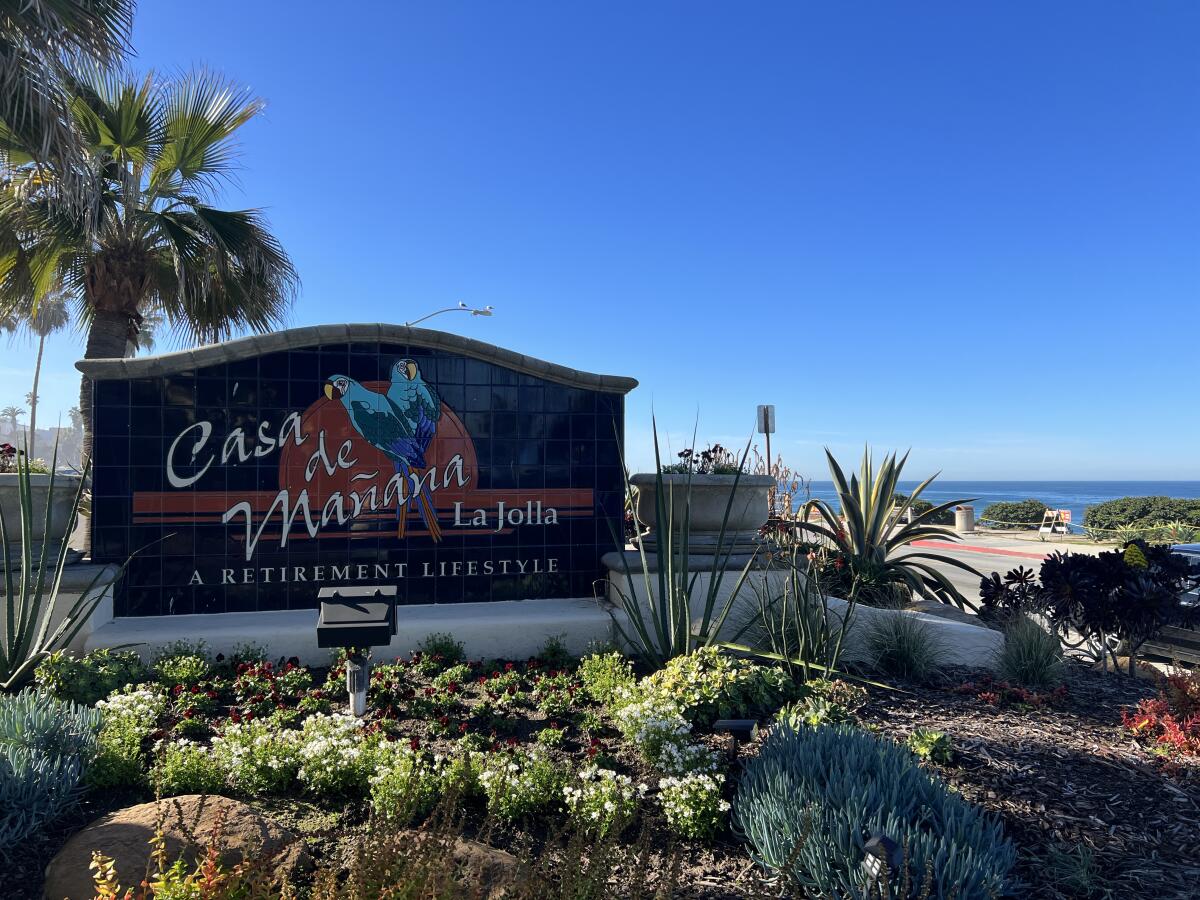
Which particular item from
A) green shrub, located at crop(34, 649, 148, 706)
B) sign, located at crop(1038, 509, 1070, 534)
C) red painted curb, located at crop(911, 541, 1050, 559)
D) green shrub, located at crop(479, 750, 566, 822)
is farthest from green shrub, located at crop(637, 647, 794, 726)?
sign, located at crop(1038, 509, 1070, 534)

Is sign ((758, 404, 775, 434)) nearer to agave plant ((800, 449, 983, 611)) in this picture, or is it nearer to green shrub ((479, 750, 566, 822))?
agave plant ((800, 449, 983, 611))

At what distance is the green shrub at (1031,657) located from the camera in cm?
592

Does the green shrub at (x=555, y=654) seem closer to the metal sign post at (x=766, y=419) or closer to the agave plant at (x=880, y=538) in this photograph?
the agave plant at (x=880, y=538)

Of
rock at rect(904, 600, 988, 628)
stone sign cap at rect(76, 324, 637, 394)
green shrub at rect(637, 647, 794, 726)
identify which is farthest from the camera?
rock at rect(904, 600, 988, 628)

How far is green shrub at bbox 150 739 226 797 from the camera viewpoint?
380cm

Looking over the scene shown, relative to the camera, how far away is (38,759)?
363 centimetres

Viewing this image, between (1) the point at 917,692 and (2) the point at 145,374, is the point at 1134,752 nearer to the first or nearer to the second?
(1) the point at 917,692

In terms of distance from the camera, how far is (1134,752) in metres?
4.44

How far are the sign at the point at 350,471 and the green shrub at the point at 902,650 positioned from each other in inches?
112

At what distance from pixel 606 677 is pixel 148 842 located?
3.10m

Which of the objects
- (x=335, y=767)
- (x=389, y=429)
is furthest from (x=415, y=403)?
(x=335, y=767)

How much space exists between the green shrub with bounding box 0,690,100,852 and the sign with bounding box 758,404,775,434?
357 inches

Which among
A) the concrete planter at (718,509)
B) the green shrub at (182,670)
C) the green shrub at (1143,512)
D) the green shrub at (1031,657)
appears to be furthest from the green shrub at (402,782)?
the green shrub at (1143,512)

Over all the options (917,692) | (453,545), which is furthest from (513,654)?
(917,692)
